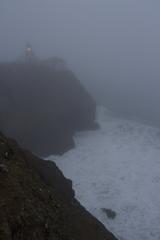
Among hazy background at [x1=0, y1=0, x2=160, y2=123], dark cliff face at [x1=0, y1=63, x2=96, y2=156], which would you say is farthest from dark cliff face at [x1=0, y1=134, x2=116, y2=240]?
hazy background at [x1=0, y1=0, x2=160, y2=123]

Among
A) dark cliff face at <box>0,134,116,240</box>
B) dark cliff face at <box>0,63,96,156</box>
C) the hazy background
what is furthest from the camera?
the hazy background

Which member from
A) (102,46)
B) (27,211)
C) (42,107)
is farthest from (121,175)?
(102,46)

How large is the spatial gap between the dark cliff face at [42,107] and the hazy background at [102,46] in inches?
444

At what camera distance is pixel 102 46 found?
121 meters

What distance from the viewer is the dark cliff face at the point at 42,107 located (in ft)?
112

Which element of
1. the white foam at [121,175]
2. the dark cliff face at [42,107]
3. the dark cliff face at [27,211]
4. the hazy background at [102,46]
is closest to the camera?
the dark cliff face at [27,211]

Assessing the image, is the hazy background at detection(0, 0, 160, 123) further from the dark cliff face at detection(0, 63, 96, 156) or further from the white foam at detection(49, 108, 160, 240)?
the white foam at detection(49, 108, 160, 240)

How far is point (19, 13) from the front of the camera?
186 m

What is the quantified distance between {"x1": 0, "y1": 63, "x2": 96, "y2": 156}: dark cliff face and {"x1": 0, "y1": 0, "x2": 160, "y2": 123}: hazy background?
11284 millimetres

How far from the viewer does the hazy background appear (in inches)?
2396

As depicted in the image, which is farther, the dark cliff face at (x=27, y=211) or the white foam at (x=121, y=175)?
the white foam at (x=121, y=175)

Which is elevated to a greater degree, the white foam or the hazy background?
the hazy background

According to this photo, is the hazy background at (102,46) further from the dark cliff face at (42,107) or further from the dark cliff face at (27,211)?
the dark cliff face at (27,211)

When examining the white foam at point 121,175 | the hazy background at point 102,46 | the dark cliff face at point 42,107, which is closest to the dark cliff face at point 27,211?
the white foam at point 121,175
